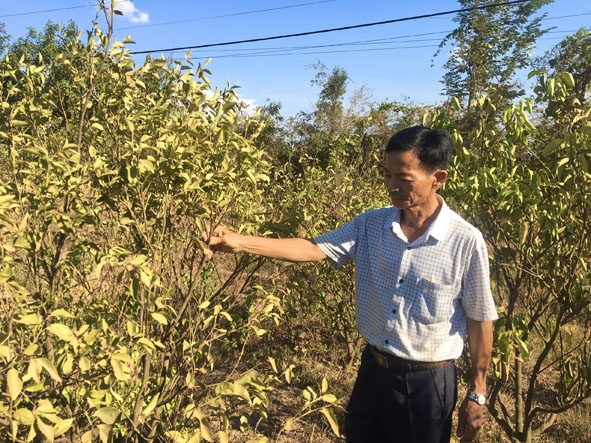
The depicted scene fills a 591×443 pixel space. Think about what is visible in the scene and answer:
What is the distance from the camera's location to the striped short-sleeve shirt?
168 centimetres

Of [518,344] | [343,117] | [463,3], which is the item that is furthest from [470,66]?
[518,344]

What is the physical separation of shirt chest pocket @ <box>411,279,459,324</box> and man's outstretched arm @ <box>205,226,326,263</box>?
45 centimetres

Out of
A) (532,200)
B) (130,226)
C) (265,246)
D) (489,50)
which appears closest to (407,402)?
(265,246)

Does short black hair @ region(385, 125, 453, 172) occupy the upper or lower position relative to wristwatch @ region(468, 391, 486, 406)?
upper

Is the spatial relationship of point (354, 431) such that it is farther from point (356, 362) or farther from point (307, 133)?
point (307, 133)

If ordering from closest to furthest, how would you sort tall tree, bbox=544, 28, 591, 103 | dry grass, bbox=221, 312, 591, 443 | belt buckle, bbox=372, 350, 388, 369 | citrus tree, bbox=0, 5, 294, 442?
1. citrus tree, bbox=0, 5, 294, 442
2. belt buckle, bbox=372, 350, 388, 369
3. dry grass, bbox=221, 312, 591, 443
4. tall tree, bbox=544, 28, 591, 103

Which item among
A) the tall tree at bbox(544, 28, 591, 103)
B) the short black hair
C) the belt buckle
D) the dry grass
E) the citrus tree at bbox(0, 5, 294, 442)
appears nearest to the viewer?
the citrus tree at bbox(0, 5, 294, 442)

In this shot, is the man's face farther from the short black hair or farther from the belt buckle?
the belt buckle

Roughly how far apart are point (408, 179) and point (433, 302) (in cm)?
45

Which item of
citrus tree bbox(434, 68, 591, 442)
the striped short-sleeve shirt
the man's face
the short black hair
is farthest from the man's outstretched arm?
citrus tree bbox(434, 68, 591, 442)

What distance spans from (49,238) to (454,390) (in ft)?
5.34

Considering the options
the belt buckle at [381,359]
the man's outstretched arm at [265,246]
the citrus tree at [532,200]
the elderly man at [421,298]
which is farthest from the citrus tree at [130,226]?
the citrus tree at [532,200]

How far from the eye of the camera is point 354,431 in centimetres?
195

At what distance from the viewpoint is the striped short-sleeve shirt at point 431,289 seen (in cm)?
A: 168
